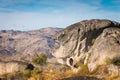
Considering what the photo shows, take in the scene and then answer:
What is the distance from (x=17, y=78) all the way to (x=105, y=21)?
167 feet

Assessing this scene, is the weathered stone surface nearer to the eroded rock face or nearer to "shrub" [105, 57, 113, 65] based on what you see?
"shrub" [105, 57, 113, 65]

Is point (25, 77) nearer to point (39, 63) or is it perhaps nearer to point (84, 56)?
point (84, 56)

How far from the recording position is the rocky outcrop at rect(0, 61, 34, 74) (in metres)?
136

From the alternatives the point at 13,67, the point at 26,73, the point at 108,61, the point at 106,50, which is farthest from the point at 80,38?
the point at 13,67

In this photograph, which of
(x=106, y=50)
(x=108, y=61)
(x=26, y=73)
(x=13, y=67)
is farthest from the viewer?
(x=13, y=67)

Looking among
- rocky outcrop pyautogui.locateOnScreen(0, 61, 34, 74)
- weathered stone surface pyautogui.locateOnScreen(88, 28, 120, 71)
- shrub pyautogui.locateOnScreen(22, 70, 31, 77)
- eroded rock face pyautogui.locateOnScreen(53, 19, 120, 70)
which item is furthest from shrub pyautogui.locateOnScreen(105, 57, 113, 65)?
rocky outcrop pyautogui.locateOnScreen(0, 61, 34, 74)

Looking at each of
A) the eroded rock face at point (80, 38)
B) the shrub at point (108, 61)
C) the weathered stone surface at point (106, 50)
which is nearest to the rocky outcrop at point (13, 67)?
the eroded rock face at point (80, 38)

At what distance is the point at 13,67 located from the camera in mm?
139000

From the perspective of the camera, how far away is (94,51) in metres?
103

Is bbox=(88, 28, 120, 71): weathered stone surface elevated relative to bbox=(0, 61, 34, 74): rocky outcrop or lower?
elevated

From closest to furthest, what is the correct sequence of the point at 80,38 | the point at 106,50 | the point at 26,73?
the point at 106,50 → the point at 80,38 → the point at 26,73

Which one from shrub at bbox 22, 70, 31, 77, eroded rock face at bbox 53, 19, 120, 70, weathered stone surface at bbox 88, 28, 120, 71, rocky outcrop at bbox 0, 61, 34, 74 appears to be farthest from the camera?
rocky outcrop at bbox 0, 61, 34, 74

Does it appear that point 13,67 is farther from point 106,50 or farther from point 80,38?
point 106,50

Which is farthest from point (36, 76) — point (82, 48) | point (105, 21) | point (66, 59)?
point (105, 21)
